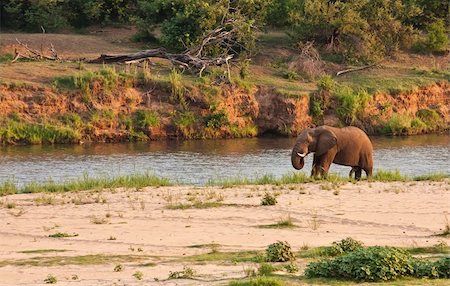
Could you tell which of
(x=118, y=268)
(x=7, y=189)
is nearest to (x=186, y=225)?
(x=118, y=268)

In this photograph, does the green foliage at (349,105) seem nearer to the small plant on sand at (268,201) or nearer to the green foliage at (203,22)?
the green foliage at (203,22)

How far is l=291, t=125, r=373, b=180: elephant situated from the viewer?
82.0 feet

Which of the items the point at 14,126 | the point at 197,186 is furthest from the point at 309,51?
the point at 197,186

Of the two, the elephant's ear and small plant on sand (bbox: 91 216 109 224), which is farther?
the elephant's ear

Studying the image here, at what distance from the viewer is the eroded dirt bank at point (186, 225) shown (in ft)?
43.2

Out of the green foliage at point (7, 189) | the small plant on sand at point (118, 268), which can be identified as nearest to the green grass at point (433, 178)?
the green foliage at point (7, 189)

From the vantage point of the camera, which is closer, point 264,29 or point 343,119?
point 343,119

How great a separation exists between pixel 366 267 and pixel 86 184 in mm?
11370

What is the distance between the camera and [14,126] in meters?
33.8

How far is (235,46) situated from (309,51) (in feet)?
10.8

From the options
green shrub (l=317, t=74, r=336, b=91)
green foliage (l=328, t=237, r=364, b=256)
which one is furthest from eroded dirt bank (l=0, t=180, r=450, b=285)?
green shrub (l=317, t=74, r=336, b=91)

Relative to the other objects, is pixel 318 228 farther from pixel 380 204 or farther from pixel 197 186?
pixel 197 186

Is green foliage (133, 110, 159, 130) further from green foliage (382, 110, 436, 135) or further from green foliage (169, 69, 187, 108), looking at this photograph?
green foliage (382, 110, 436, 135)

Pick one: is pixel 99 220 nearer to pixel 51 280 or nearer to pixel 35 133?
pixel 51 280
